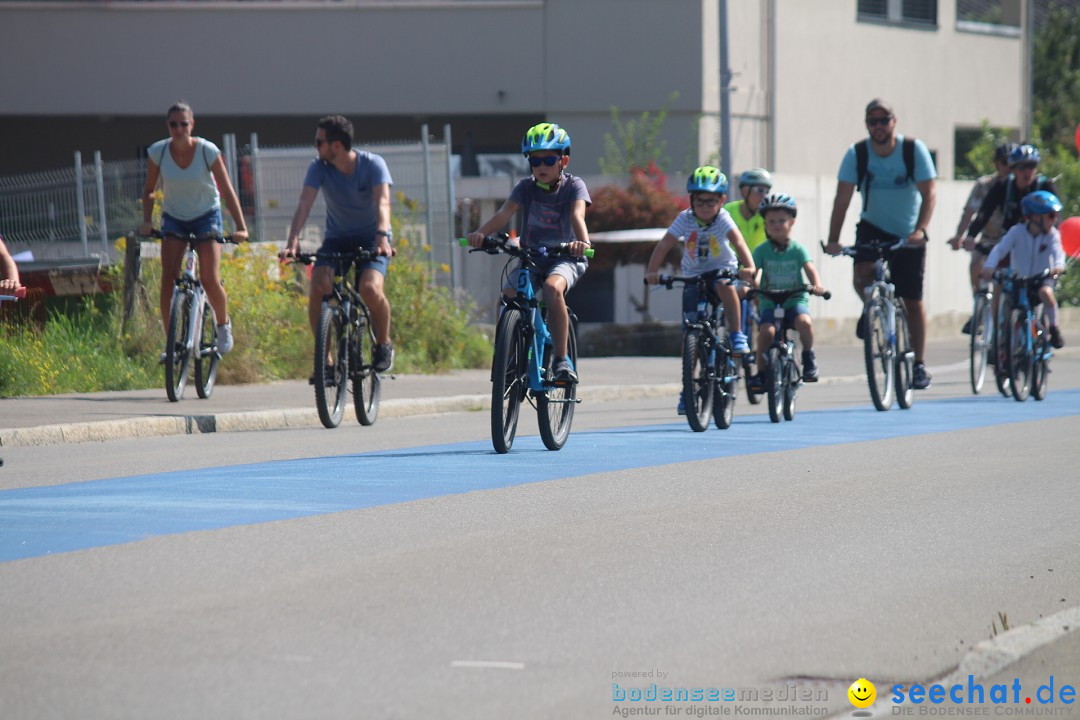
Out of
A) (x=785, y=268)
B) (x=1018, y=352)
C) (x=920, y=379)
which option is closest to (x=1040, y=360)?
(x=1018, y=352)

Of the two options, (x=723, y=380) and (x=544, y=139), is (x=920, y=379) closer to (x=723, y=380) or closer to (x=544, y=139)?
(x=723, y=380)

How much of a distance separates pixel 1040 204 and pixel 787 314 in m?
2.95

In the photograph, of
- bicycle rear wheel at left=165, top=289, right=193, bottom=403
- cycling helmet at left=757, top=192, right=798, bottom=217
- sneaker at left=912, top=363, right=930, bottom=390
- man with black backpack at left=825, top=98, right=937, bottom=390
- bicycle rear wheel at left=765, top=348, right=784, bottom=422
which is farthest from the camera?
sneaker at left=912, top=363, right=930, bottom=390

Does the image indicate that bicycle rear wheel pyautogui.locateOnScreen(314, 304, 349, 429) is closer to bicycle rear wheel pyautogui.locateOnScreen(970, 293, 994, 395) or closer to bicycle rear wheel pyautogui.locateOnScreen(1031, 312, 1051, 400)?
bicycle rear wheel pyautogui.locateOnScreen(970, 293, 994, 395)

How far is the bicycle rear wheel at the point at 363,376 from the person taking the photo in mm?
11430

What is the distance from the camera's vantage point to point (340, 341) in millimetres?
11250

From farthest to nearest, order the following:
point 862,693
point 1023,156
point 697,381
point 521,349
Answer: point 1023,156, point 697,381, point 521,349, point 862,693

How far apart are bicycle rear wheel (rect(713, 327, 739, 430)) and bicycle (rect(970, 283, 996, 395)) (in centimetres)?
351

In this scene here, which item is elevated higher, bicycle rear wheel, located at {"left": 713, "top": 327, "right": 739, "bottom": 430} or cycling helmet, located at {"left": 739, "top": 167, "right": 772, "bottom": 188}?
cycling helmet, located at {"left": 739, "top": 167, "right": 772, "bottom": 188}

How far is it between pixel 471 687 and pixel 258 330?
37.4ft

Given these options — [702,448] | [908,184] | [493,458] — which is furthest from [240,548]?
[908,184]

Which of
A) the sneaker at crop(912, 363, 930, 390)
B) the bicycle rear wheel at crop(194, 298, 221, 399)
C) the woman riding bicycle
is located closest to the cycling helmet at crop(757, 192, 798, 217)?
the sneaker at crop(912, 363, 930, 390)

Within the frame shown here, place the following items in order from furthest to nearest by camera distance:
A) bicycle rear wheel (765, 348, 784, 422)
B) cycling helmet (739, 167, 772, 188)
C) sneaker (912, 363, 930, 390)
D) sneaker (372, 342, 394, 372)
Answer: sneaker (912, 363, 930, 390)
cycling helmet (739, 167, 772, 188)
bicycle rear wheel (765, 348, 784, 422)
sneaker (372, 342, 394, 372)

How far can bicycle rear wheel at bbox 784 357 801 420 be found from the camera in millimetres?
12547
